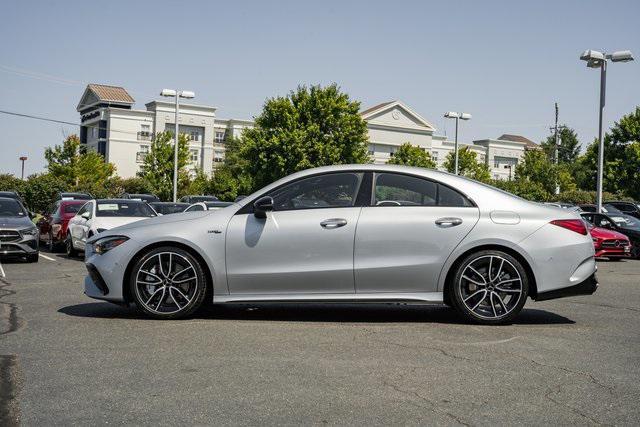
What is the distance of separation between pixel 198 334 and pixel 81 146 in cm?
7124

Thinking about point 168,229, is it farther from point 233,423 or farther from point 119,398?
point 233,423

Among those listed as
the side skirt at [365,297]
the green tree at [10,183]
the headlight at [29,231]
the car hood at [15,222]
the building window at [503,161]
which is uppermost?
the building window at [503,161]

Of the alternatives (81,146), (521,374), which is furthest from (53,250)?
(81,146)

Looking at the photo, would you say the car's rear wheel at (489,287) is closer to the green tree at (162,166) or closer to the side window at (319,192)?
the side window at (319,192)

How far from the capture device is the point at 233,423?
4031 mm

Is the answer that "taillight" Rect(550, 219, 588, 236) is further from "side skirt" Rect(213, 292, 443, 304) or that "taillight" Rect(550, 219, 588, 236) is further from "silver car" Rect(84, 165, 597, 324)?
"side skirt" Rect(213, 292, 443, 304)

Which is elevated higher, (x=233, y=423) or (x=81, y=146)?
(x=81, y=146)

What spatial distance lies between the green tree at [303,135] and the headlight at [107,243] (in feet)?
160

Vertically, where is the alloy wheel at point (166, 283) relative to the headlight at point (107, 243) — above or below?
below

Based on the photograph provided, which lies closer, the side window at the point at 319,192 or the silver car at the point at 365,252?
the silver car at the point at 365,252

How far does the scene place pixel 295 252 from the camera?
7297 mm

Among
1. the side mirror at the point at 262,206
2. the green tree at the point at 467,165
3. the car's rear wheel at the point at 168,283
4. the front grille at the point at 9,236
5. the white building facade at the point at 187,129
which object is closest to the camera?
the side mirror at the point at 262,206

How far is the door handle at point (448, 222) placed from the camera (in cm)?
732

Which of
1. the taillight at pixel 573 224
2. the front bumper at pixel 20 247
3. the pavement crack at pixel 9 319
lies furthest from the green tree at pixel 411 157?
the taillight at pixel 573 224
